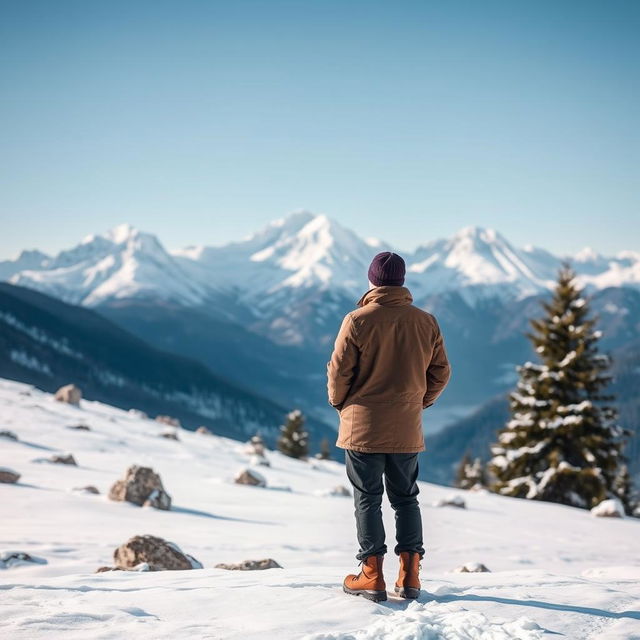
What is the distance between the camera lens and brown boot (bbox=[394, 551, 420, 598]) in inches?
198

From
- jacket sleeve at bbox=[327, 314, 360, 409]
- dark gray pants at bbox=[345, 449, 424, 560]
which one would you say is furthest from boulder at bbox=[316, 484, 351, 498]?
jacket sleeve at bbox=[327, 314, 360, 409]

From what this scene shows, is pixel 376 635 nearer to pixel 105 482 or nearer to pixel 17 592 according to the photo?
pixel 17 592

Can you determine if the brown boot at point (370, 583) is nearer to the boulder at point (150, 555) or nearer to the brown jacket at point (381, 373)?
the brown jacket at point (381, 373)

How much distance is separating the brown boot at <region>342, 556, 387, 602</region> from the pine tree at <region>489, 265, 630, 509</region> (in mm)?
18204

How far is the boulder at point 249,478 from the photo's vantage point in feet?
48.9

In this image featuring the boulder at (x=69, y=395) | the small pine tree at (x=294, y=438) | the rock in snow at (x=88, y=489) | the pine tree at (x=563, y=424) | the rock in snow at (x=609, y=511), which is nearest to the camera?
the rock in snow at (x=88, y=489)

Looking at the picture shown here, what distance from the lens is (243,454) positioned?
67.8 ft

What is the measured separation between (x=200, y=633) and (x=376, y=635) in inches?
45.1

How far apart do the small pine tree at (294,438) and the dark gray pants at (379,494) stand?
139ft

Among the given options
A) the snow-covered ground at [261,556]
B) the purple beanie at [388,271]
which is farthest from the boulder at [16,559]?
the purple beanie at [388,271]

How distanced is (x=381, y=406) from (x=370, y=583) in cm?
143

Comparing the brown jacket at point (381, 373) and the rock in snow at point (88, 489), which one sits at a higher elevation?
the brown jacket at point (381, 373)

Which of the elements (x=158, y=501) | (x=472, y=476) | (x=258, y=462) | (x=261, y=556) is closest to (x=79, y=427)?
(x=258, y=462)

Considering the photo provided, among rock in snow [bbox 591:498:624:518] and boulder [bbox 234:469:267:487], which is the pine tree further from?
boulder [bbox 234:469:267:487]
